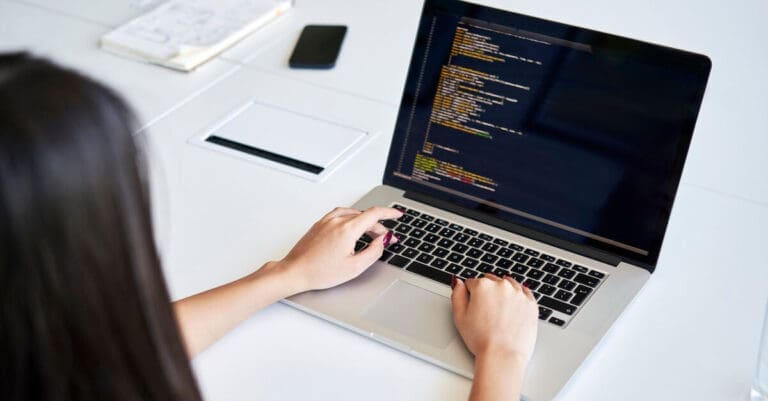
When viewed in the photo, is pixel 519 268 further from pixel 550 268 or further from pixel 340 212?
pixel 340 212

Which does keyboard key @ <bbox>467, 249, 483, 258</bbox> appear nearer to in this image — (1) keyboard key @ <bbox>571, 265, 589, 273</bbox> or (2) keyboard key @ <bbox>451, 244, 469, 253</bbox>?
(2) keyboard key @ <bbox>451, 244, 469, 253</bbox>

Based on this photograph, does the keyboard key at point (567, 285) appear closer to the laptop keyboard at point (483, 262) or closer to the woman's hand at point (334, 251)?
the laptop keyboard at point (483, 262)

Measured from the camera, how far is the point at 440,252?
47.6 inches

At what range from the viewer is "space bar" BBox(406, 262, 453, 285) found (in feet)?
3.82

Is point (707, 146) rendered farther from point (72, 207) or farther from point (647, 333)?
point (72, 207)

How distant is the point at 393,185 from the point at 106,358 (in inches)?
29.0

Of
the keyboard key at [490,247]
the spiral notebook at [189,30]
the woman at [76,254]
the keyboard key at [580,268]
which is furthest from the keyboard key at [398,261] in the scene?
the spiral notebook at [189,30]

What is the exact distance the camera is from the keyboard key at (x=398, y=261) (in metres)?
1.19

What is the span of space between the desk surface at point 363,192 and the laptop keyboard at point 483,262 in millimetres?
64

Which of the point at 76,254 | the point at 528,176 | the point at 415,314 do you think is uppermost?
the point at 76,254

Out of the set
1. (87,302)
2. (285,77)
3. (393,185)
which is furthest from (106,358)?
(285,77)

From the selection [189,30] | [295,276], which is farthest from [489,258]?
[189,30]

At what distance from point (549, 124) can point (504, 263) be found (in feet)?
0.60

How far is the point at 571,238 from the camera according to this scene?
1212 millimetres
